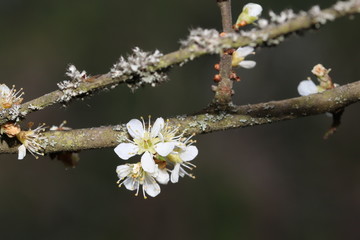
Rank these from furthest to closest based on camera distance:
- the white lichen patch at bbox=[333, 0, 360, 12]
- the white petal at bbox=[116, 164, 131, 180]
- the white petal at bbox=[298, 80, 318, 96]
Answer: the white petal at bbox=[298, 80, 318, 96]
the white petal at bbox=[116, 164, 131, 180]
the white lichen patch at bbox=[333, 0, 360, 12]

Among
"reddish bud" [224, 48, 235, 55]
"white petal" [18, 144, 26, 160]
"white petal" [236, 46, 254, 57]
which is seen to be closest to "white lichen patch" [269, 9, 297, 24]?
"reddish bud" [224, 48, 235, 55]

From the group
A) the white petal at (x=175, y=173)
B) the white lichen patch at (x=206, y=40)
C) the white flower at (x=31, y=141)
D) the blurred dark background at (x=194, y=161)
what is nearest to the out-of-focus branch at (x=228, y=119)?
the white flower at (x=31, y=141)

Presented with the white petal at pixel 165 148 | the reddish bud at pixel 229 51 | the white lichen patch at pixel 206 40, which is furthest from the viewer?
the white petal at pixel 165 148

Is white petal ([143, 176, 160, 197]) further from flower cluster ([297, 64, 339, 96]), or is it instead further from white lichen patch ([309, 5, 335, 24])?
white lichen patch ([309, 5, 335, 24])

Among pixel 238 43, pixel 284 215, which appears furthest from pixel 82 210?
pixel 238 43

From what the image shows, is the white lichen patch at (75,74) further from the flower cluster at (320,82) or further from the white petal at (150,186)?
the flower cluster at (320,82)
